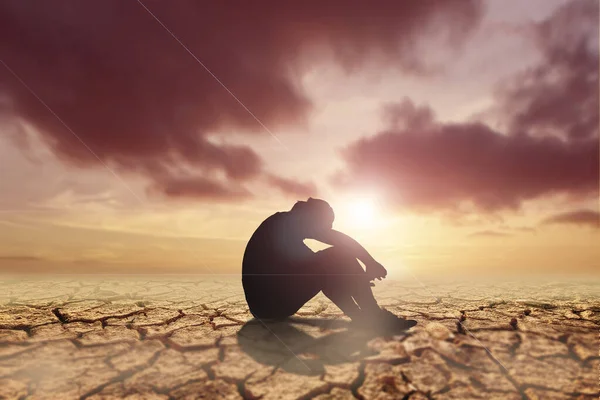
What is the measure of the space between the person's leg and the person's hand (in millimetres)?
45

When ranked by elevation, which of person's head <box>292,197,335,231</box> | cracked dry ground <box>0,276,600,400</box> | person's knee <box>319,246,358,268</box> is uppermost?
person's head <box>292,197,335,231</box>

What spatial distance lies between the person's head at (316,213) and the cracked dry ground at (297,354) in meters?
0.83

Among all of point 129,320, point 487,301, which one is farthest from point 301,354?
point 487,301

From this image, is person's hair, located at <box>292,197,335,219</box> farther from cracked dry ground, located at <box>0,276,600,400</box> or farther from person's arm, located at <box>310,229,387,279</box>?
cracked dry ground, located at <box>0,276,600,400</box>

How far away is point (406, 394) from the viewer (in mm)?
1777

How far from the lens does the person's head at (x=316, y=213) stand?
8.75ft

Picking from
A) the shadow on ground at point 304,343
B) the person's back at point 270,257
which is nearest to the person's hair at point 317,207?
the person's back at point 270,257

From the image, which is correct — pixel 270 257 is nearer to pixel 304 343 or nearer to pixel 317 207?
pixel 317 207

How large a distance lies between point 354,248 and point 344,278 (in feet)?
0.76

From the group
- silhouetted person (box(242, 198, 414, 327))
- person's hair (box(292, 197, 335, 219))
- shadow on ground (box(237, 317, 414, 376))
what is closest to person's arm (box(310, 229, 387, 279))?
silhouetted person (box(242, 198, 414, 327))

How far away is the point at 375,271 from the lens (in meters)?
2.56

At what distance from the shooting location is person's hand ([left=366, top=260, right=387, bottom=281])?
8.34 ft

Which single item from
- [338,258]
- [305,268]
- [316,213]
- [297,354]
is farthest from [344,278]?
[297,354]

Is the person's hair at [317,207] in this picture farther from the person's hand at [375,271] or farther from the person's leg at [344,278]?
the person's hand at [375,271]
